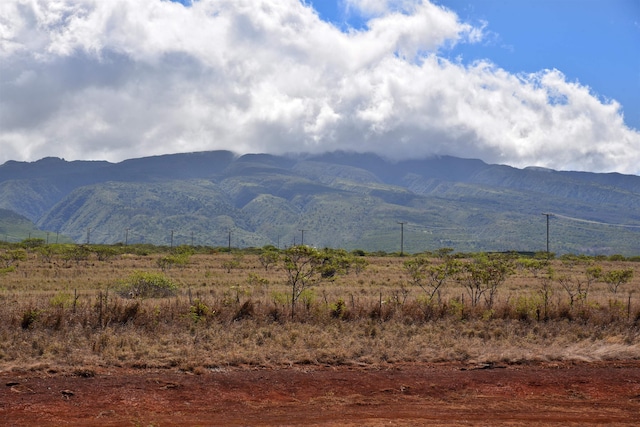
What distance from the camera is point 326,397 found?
43.1 feet

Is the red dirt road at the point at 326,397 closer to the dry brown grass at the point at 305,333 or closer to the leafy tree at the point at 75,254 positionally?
the dry brown grass at the point at 305,333

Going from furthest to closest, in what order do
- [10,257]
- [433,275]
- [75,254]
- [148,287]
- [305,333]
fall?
[75,254] < [10,257] < [148,287] < [433,275] < [305,333]

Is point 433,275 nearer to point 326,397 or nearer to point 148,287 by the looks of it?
point 148,287

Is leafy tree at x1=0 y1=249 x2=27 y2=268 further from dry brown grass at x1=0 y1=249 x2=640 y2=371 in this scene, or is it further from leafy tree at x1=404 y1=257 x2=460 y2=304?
dry brown grass at x1=0 y1=249 x2=640 y2=371

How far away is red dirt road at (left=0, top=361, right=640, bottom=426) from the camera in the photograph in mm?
11664

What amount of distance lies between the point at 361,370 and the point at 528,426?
202 inches

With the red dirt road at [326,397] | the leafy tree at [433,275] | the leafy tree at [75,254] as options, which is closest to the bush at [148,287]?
the leafy tree at [433,275]

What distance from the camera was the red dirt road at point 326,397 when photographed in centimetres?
1166

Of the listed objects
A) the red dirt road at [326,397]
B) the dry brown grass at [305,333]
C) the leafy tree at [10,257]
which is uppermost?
the leafy tree at [10,257]

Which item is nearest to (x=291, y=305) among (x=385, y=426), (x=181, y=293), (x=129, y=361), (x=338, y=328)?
(x=338, y=328)

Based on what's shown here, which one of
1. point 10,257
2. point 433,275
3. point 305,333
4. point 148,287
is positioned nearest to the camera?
point 305,333

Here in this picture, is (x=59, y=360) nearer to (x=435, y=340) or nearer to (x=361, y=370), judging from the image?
(x=361, y=370)

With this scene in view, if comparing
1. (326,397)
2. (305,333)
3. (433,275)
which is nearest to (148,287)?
(433,275)

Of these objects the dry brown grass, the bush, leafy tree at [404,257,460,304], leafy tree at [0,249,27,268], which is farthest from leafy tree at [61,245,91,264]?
the dry brown grass
